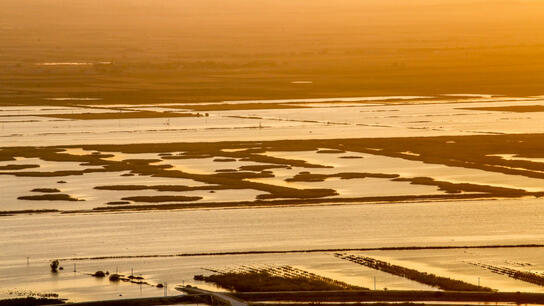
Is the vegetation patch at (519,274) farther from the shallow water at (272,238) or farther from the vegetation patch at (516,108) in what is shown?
the vegetation patch at (516,108)

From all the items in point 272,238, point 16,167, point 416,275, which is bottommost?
point 416,275

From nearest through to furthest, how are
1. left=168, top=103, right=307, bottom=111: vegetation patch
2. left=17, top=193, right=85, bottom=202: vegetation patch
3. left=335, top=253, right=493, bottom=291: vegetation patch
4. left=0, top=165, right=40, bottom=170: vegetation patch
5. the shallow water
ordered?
1. left=335, top=253, right=493, bottom=291: vegetation patch
2. the shallow water
3. left=17, top=193, right=85, bottom=202: vegetation patch
4. left=0, top=165, right=40, bottom=170: vegetation patch
5. left=168, top=103, right=307, bottom=111: vegetation patch

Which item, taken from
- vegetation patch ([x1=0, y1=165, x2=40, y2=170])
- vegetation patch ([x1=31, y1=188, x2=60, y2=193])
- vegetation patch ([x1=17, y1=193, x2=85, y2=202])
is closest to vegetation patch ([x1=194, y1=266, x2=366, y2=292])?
vegetation patch ([x1=17, y1=193, x2=85, y2=202])

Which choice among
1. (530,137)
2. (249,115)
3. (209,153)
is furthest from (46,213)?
(249,115)

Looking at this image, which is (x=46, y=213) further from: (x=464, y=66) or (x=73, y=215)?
(x=464, y=66)

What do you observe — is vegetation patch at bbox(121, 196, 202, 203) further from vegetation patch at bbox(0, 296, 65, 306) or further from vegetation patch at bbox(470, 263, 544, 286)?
vegetation patch at bbox(0, 296, 65, 306)

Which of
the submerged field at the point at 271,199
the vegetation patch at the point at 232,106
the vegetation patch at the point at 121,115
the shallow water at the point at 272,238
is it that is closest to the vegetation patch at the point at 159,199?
the submerged field at the point at 271,199

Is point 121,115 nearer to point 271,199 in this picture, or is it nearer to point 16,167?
point 16,167

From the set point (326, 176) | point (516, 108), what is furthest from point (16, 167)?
point (516, 108)

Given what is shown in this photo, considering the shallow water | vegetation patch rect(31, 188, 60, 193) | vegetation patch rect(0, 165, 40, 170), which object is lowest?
the shallow water

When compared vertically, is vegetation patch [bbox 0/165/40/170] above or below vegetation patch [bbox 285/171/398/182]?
above

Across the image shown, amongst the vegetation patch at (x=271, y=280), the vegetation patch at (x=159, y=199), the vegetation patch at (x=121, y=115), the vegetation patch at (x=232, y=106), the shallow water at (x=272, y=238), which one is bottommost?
the vegetation patch at (x=271, y=280)
